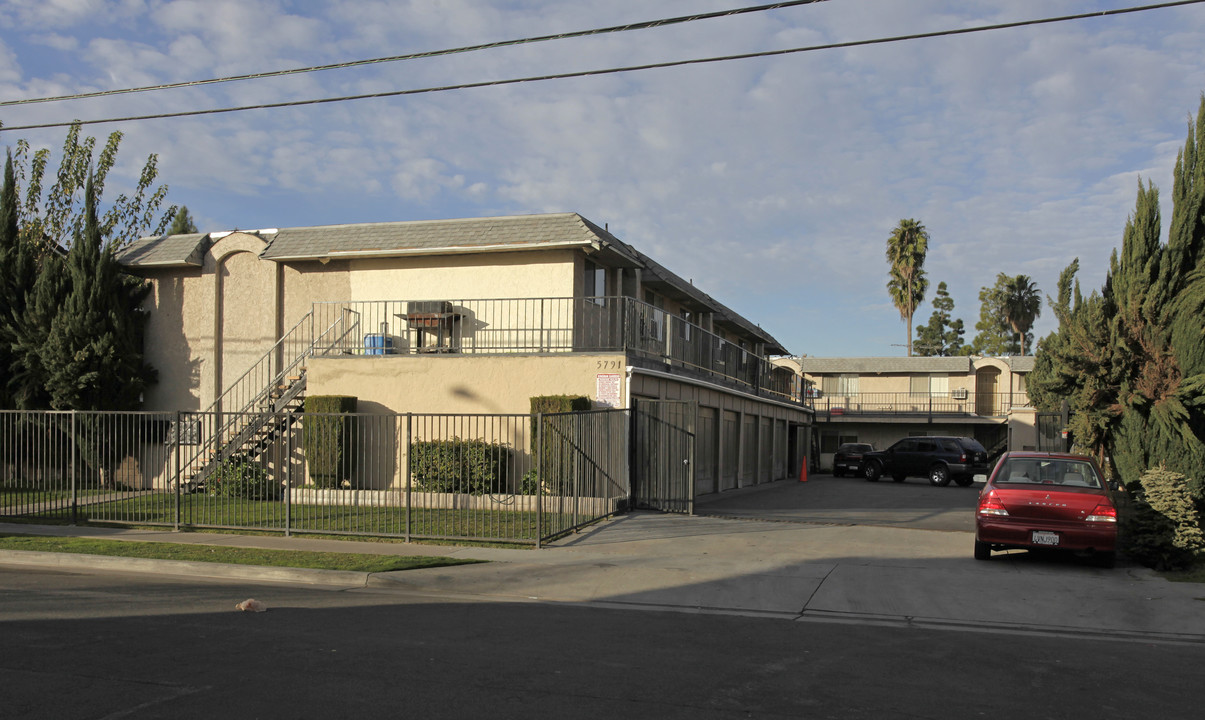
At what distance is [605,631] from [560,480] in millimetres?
6419

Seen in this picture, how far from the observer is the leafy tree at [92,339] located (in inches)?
815

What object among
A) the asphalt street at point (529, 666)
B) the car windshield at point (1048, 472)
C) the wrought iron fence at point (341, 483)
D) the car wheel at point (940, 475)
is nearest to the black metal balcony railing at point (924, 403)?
the car wheel at point (940, 475)

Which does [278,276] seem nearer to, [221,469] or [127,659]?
[221,469]

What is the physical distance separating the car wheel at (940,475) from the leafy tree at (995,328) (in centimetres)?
4024

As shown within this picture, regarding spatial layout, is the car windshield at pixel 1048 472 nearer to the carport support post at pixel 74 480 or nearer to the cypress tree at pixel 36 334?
the carport support post at pixel 74 480

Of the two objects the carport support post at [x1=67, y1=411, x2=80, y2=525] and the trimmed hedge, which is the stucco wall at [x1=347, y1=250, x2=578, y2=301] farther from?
the carport support post at [x1=67, y1=411, x2=80, y2=525]

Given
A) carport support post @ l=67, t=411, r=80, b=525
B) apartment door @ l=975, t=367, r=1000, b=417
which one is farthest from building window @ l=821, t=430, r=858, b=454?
carport support post @ l=67, t=411, r=80, b=525

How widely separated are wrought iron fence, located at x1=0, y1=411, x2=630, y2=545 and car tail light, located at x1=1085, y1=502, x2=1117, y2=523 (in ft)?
22.9

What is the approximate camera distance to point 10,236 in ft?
71.2

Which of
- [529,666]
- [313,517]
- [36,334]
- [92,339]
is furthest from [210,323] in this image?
[529,666]

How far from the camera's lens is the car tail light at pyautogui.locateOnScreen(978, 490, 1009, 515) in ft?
38.1

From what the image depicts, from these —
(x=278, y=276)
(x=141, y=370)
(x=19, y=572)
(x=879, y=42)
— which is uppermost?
(x=879, y=42)

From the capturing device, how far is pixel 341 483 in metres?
15.1

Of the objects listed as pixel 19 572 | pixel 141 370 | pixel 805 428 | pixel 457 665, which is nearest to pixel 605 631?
pixel 457 665
